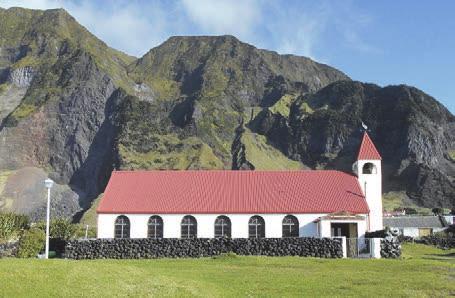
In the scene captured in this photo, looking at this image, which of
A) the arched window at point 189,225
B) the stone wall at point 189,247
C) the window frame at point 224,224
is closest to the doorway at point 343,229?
the window frame at point 224,224

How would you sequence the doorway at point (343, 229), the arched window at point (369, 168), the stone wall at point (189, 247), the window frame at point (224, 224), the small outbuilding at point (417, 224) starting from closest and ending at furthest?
the stone wall at point (189, 247), the doorway at point (343, 229), the window frame at point (224, 224), the arched window at point (369, 168), the small outbuilding at point (417, 224)

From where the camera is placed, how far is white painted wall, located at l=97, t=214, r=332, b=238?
60125 mm

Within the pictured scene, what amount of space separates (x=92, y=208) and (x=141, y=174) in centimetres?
13694

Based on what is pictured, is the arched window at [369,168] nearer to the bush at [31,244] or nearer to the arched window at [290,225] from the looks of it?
the arched window at [290,225]

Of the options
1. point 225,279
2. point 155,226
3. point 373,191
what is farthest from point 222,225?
point 225,279

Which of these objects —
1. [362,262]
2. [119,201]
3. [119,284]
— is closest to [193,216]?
[119,201]

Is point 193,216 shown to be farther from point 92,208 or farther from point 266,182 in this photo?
point 92,208

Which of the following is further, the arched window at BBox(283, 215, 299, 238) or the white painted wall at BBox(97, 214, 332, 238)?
the arched window at BBox(283, 215, 299, 238)

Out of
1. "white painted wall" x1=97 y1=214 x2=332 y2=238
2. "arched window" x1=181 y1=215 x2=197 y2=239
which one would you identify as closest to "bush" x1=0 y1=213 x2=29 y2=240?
"white painted wall" x1=97 y1=214 x2=332 y2=238

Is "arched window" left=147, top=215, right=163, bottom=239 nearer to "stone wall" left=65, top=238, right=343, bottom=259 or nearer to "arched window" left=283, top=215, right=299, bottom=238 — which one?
"arched window" left=283, top=215, right=299, bottom=238

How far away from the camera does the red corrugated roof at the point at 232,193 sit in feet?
200

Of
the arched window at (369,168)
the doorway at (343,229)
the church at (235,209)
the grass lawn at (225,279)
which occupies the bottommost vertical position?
the grass lawn at (225,279)

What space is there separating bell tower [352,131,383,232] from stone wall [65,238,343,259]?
22.4 meters

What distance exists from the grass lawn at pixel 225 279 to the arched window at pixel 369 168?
3296 centimetres
